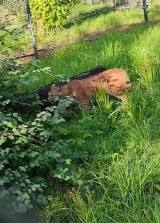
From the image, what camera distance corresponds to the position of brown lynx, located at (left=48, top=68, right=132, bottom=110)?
432 cm

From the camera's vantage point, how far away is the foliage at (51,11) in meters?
11.0

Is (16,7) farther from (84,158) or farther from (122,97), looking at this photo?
(84,158)

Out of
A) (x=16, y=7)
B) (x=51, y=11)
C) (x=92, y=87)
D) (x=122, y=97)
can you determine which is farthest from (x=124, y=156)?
(x=16, y=7)

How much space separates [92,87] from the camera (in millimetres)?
4352

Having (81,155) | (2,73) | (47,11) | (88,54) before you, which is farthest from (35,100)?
(47,11)

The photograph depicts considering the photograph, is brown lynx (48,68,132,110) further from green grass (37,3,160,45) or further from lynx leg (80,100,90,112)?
green grass (37,3,160,45)

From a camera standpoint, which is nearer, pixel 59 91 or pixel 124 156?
pixel 124 156

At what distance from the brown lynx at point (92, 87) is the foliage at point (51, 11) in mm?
7062

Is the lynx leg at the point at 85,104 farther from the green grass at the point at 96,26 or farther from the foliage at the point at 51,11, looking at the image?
the foliage at the point at 51,11

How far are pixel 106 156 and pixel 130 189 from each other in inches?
21.4

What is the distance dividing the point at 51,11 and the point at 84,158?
869 cm

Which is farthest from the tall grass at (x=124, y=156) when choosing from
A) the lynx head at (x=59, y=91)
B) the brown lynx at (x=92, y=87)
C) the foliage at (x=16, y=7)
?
the foliage at (x=16, y=7)

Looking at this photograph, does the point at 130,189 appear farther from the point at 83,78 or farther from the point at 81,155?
the point at 83,78

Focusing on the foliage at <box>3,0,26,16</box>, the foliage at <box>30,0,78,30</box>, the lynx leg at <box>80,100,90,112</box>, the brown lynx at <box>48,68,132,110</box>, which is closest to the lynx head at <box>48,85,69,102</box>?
the brown lynx at <box>48,68,132,110</box>
